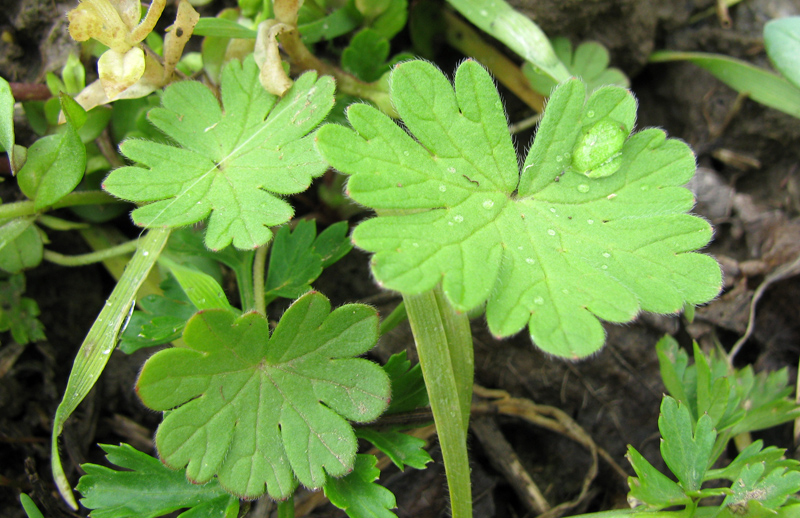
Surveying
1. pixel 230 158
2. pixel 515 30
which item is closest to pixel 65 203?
pixel 230 158

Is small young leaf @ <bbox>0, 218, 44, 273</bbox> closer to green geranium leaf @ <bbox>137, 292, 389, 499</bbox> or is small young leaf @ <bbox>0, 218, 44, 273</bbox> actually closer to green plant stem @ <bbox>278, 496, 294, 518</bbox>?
green geranium leaf @ <bbox>137, 292, 389, 499</bbox>

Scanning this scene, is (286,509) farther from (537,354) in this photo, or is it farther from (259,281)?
(537,354)

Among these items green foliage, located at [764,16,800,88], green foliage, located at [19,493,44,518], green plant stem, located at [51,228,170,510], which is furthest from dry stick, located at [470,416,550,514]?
green foliage, located at [764,16,800,88]

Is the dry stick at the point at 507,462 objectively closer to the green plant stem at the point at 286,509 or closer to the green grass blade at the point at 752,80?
the green plant stem at the point at 286,509

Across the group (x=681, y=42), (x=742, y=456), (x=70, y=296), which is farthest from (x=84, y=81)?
(x=681, y=42)

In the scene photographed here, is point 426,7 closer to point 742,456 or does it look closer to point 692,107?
point 692,107

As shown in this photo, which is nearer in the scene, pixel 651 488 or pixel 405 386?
pixel 651 488
